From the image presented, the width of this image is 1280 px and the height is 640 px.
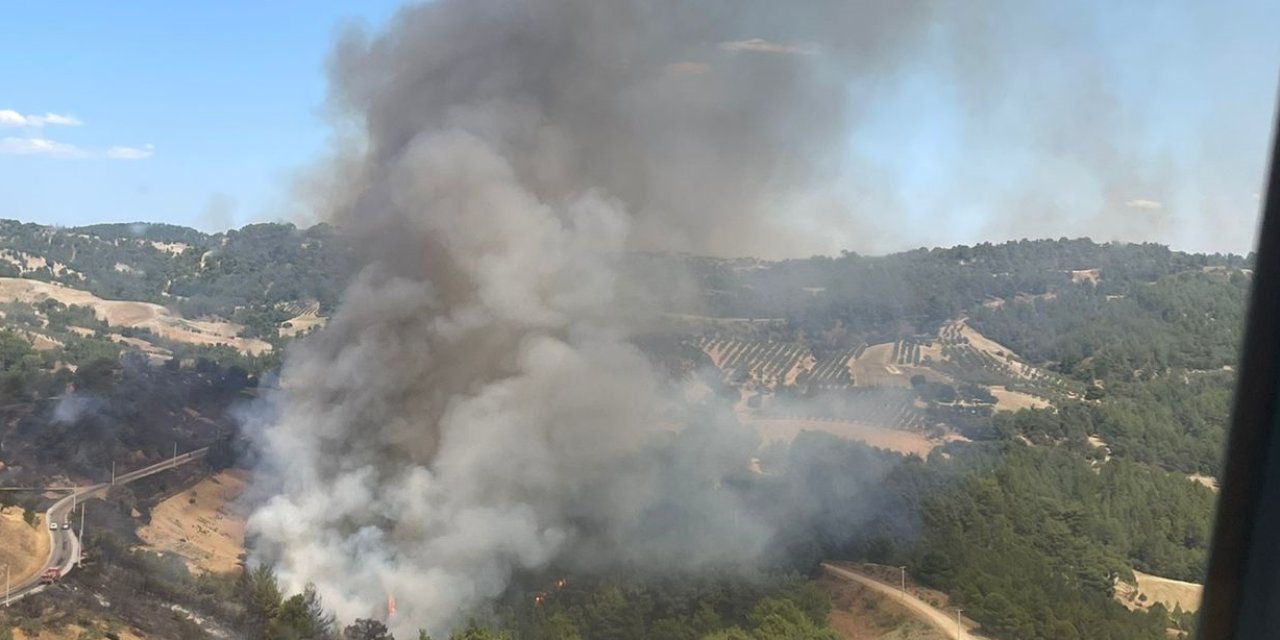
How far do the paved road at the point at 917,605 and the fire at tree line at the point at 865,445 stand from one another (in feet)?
1.54

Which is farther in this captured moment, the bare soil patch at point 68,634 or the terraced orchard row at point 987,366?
the terraced orchard row at point 987,366

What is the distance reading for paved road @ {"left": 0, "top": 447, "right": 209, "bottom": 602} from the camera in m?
18.0

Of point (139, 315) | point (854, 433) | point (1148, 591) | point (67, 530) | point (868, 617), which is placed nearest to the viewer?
point (868, 617)

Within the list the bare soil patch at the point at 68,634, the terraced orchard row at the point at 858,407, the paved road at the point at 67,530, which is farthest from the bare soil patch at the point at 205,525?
the terraced orchard row at the point at 858,407

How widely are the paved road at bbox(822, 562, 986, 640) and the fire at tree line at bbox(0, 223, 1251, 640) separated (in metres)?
0.47

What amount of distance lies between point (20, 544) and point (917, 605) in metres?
17.7

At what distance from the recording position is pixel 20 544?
2006 centimetres

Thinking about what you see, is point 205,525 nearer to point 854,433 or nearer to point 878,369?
point 854,433

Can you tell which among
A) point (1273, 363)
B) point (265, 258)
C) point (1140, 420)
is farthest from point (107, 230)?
point (1273, 363)

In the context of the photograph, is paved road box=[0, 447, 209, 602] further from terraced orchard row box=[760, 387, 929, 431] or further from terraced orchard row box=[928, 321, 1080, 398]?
terraced orchard row box=[928, 321, 1080, 398]

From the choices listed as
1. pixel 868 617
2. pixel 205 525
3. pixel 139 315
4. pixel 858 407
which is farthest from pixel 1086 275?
pixel 139 315

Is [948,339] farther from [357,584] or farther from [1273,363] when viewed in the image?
[1273,363]

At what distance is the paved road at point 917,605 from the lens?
59.6 feet

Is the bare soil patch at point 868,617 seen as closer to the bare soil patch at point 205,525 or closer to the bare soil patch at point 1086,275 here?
the bare soil patch at point 205,525
